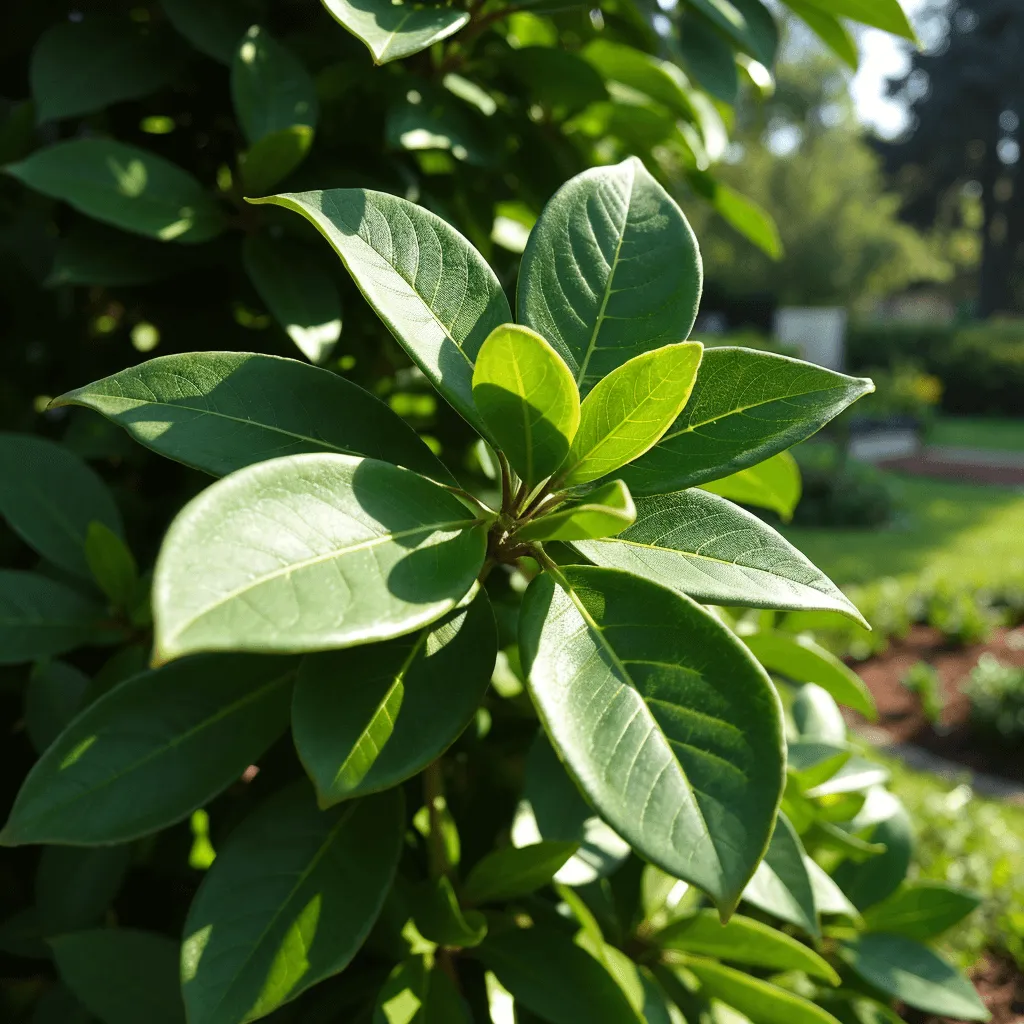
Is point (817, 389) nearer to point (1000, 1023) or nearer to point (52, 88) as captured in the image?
point (52, 88)

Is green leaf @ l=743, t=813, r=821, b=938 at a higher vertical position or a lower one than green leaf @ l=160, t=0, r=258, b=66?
lower

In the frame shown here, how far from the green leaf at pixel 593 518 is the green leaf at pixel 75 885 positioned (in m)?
0.78

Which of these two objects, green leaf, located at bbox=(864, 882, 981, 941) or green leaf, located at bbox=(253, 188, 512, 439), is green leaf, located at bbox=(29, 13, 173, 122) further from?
green leaf, located at bbox=(864, 882, 981, 941)

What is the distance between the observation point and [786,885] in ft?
3.10

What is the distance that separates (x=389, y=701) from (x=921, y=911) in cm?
119

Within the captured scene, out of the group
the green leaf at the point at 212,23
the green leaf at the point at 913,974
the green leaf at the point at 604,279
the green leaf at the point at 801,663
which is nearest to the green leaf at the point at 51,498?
the green leaf at the point at 212,23

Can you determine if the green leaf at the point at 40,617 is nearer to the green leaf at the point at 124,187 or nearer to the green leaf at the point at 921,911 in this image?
the green leaf at the point at 124,187

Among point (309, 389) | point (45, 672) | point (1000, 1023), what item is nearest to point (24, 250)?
point (45, 672)

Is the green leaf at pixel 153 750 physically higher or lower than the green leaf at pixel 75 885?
higher

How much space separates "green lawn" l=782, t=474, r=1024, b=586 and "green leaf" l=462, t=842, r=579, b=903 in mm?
7787

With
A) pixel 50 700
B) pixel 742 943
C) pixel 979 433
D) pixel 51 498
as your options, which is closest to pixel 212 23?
pixel 51 498

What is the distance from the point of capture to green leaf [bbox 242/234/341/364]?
1.07 metres

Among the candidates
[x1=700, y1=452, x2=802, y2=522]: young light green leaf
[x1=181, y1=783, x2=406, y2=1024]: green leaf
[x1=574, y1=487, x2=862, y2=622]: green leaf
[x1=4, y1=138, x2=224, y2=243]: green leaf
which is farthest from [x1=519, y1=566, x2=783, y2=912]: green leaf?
[x1=4, y1=138, x2=224, y2=243]: green leaf

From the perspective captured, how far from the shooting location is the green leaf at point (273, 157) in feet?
3.40
